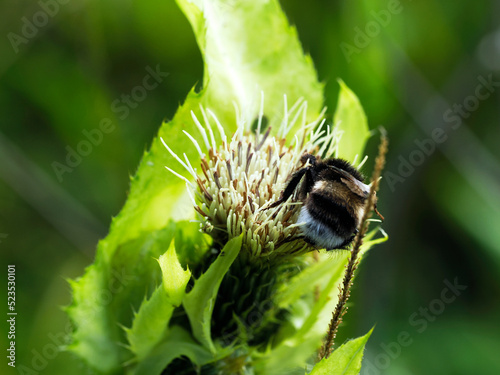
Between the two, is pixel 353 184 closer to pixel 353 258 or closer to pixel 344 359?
pixel 353 258

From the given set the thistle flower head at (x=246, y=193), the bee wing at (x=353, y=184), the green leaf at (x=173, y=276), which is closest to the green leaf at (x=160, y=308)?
the green leaf at (x=173, y=276)

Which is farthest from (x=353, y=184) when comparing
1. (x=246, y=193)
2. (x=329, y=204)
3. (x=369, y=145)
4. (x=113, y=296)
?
(x=369, y=145)

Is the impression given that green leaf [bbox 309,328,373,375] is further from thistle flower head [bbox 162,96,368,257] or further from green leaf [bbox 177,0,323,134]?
green leaf [bbox 177,0,323,134]

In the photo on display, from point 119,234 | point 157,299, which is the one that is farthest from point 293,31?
point 157,299

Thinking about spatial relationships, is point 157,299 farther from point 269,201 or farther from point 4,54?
point 4,54

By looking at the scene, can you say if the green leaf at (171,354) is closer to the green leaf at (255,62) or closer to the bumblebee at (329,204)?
the bumblebee at (329,204)

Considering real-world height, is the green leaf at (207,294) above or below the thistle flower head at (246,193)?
below

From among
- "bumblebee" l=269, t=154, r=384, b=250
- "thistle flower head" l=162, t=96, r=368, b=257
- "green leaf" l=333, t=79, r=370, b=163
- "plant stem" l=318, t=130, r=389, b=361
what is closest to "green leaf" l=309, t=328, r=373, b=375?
"plant stem" l=318, t=130, r=389, b=361
